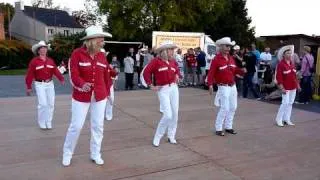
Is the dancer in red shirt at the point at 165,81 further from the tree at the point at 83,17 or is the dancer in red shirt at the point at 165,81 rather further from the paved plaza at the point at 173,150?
the tree at the point at 83,17

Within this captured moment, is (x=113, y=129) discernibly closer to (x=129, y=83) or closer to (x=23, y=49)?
(x=129, y=83)

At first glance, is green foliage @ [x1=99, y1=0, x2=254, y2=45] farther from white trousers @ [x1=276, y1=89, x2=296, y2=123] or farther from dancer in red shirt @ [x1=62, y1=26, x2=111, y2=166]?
dancer in red shirt @ [x1=62, y1=26, x2=111, y2=166]

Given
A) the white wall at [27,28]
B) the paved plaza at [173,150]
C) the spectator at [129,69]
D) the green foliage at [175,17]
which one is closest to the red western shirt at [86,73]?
the paved plaza at [173,150]

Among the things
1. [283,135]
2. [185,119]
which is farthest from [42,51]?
[283,135]

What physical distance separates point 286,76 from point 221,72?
197 cm

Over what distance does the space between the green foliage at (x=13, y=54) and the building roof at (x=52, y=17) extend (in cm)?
2361

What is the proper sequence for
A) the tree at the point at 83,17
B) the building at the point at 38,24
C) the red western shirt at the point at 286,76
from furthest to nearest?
1. the tree at the point at 83,17
2. the building at the point at 38,24
3. the red western shirt at the point at 286,76

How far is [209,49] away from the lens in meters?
21.2

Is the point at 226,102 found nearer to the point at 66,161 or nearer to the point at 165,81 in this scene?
the point at 165,81

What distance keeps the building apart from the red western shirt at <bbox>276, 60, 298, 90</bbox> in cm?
5866

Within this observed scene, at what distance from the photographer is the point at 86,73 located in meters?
5.86

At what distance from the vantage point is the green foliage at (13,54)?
130 feet

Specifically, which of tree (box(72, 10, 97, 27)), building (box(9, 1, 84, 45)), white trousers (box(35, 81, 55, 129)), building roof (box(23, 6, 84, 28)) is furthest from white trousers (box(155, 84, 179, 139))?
tree (box(72, 10, 97, 27))

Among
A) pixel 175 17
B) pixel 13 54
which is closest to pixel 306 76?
pixel 175 17
